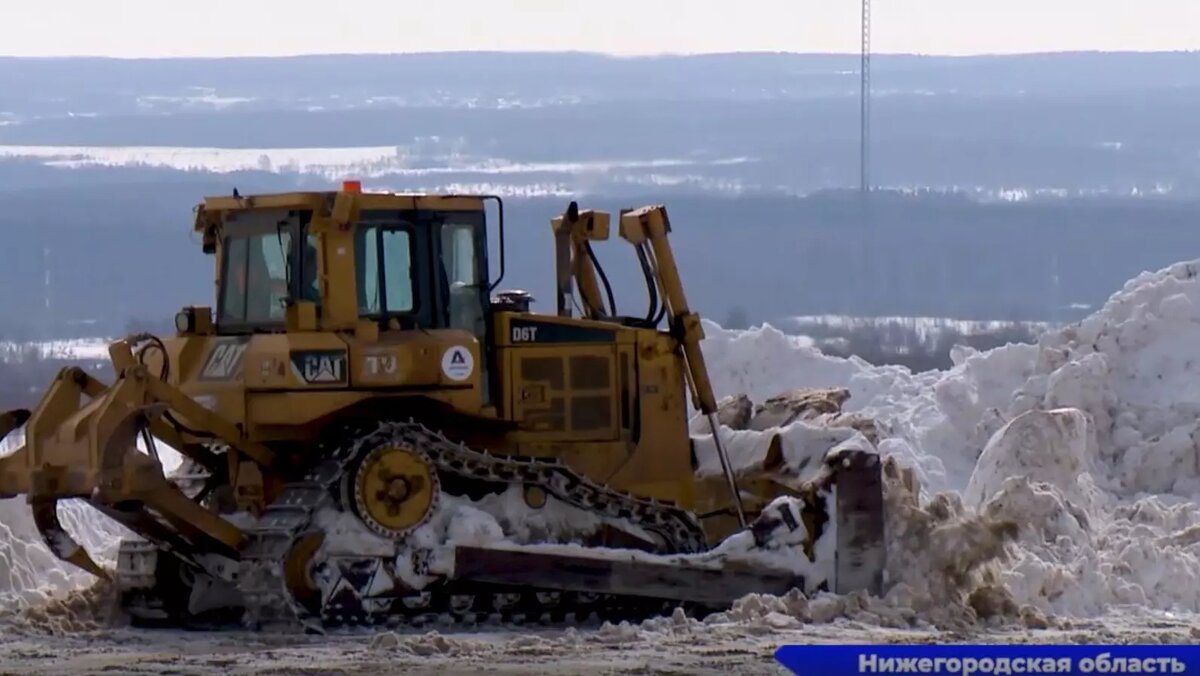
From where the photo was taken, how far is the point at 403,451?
12508mm

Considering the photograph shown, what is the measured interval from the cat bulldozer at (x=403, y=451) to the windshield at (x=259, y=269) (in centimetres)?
1

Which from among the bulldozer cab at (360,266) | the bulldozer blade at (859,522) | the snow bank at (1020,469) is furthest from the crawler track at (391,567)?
the bulldozer blade at (859,522)

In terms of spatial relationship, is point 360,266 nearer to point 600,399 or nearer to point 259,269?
point 259,269

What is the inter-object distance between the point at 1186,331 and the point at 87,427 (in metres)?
9.22

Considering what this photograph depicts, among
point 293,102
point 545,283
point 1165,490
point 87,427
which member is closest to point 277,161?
point 293,102

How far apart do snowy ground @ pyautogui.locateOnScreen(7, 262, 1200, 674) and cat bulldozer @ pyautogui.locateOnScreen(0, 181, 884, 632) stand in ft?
1.12

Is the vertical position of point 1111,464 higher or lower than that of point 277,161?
lower

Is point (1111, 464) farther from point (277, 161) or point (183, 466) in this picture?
point (277, 161)

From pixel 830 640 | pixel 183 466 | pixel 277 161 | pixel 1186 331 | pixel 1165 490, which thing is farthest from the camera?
pixel 277 161

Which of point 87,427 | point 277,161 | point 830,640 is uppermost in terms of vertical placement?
point 277,161

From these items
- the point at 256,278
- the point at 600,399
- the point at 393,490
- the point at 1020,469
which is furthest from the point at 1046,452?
the point at 256,278

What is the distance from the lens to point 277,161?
2233 centimetres

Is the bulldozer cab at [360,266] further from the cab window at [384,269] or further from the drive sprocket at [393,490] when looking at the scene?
the drive sprocket at [393,490]

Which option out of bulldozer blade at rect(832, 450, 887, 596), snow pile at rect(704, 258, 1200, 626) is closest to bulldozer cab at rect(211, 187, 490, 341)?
bulldozer blade at rect(832, 450, 887, 596)
